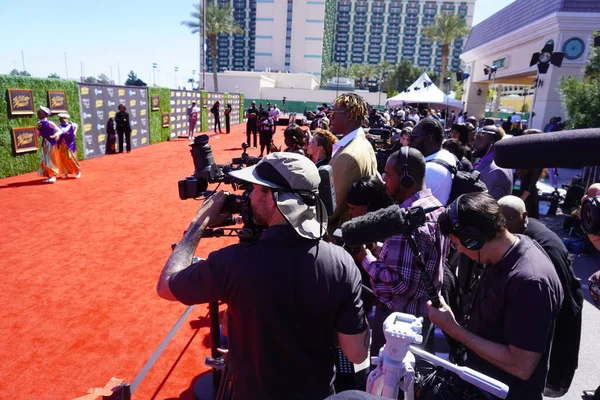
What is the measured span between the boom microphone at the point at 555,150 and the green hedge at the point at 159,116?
18687 millimetres

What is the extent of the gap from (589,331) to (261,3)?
300 feet

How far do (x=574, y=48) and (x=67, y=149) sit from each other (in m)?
22.3

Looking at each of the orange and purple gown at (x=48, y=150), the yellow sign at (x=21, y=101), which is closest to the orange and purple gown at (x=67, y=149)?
the orange and purple gown at (x=48, y=150)

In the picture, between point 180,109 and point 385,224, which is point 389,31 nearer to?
point 180,109

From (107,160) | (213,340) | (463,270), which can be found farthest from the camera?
(107,160)

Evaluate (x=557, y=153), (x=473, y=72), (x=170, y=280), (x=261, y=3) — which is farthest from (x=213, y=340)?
(x=261, y=3)

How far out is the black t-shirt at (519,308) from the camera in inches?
69.4

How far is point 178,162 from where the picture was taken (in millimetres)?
13867

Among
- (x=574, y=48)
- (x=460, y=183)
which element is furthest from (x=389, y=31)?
(x=460, y=183)

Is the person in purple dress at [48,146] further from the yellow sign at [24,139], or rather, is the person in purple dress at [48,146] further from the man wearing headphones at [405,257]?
the man wearing headphones at [405,257]

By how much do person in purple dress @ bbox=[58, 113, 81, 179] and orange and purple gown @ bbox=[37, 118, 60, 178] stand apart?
0.17 meters

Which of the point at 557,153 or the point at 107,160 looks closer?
the point at 557,153

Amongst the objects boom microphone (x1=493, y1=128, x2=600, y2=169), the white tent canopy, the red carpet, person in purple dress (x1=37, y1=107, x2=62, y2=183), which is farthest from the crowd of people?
the white tent canopy

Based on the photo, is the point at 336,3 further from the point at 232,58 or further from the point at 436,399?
the point at 436,399
